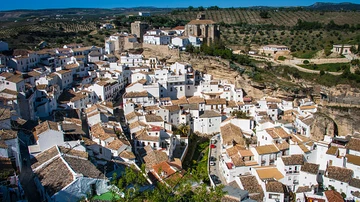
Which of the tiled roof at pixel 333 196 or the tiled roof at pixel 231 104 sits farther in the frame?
the tiled roof at pixel 231 104

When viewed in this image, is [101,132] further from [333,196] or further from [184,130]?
[333,196]

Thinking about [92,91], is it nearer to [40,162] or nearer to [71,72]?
[71,72]

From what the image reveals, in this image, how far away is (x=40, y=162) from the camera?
14906mm

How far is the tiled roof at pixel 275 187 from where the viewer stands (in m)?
16.9

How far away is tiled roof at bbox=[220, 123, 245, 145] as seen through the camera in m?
22.4

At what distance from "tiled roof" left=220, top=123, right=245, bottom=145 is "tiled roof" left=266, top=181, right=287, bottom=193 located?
5.09 meters

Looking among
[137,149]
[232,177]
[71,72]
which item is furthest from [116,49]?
[232,177]

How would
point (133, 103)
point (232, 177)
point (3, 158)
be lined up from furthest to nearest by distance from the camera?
point (133, 103)
point (232, 177)
point (3, 158)

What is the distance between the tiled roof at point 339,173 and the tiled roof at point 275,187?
9.33 ft

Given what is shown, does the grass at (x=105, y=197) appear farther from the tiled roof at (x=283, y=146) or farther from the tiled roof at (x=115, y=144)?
the tiled roof at (x=283, y=146)

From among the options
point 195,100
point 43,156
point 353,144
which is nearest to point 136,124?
point 195,100

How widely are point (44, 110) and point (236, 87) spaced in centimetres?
1563

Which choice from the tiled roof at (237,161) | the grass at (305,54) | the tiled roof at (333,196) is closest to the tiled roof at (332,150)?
the tiled roof at (333,196)

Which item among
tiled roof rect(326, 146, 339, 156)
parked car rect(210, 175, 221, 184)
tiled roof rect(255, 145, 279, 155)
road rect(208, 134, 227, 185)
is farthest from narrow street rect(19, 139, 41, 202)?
tiled roof rect(326, 146, 339, 156)
